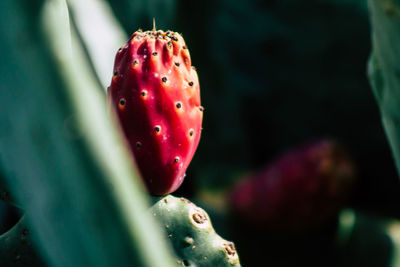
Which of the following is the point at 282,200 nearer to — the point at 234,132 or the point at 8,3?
the point at 234,132

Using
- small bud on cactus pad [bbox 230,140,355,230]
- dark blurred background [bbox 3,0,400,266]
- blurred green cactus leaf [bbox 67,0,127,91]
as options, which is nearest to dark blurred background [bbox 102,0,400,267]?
dark blurred background [bbox 3,0,400,266]

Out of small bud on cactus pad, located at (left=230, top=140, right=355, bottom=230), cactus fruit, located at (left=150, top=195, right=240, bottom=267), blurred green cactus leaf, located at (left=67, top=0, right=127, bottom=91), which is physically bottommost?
small bud on cactus pad, located at (left=230, top=140, right=355, bottom=230)

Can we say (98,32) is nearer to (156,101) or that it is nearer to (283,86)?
(156,101)

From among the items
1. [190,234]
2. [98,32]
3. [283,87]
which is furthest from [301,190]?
[190,234]

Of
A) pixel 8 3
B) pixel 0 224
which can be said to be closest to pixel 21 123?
pixel 8 3

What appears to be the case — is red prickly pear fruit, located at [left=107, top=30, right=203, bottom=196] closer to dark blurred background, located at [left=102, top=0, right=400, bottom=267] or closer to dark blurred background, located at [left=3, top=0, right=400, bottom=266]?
dark blurred background, located at [left=102, top=0, right=400, bottom=267]
